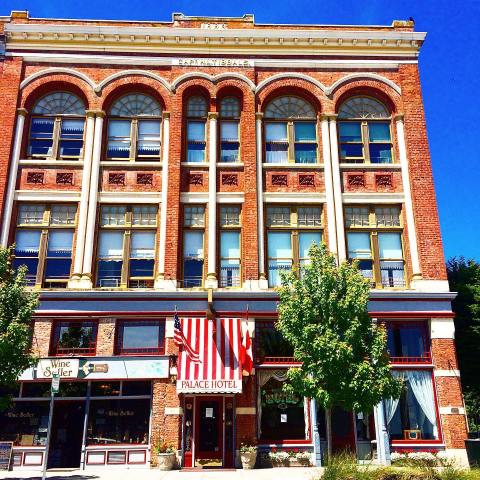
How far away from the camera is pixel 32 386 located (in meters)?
18.5

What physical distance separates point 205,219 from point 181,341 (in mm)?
5331

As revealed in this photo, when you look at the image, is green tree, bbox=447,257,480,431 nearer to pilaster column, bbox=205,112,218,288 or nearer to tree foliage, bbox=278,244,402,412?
tree foliage, bbox=278,244,402,412

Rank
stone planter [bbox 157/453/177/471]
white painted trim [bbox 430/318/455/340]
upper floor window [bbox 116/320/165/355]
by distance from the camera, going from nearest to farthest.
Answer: stone planter [bbox 157/453/177/471]
upper floor window [bbox 116/320/165/355]
white painted trim [bbox 430/318/455/340]

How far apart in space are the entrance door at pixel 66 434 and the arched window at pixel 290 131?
12014mm

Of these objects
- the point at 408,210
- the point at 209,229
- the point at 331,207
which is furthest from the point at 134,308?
the point at 408,210

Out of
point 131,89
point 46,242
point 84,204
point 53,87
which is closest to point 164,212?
point 84,204

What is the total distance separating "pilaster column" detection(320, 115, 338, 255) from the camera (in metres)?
20.7

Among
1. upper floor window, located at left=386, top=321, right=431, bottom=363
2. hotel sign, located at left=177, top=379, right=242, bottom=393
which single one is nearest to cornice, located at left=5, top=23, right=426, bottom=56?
upper floor window, located at left=386, top=321, right=431, bottom=363

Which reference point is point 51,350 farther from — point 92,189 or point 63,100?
point 63,100

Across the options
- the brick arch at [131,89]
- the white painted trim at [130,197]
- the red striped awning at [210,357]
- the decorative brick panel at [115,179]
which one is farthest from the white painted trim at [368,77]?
the red striped awning at [210,357]

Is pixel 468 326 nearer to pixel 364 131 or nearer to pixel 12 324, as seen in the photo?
pixel 364 131

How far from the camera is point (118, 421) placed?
18328mm

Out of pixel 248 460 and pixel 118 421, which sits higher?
pixel 118 421

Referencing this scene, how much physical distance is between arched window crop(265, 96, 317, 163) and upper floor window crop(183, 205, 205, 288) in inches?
151
